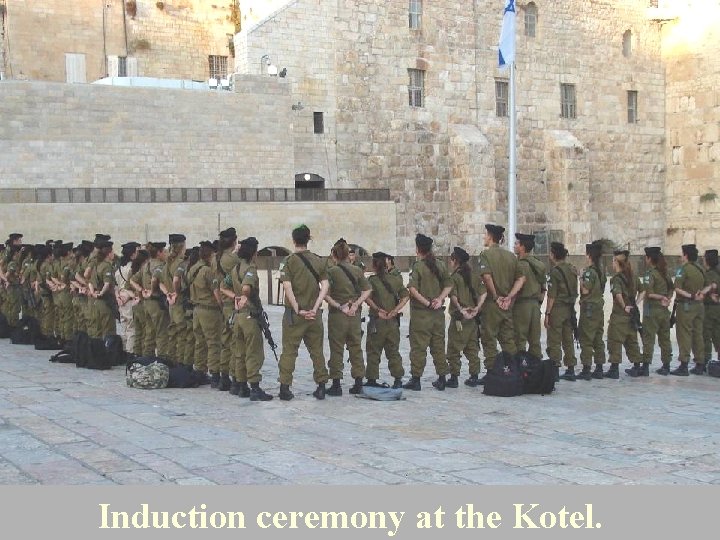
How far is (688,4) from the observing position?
3741cm

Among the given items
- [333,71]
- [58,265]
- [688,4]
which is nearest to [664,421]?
[58,265]

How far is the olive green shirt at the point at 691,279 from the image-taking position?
12.3 m

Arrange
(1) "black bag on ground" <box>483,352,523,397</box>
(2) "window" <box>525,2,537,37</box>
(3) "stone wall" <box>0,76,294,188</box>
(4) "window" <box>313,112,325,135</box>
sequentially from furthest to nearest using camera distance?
(2) "window" <box>525,2,537,37</box>
(4) "window" <box>313,112,325,135</box>
(3) "stone wall" <box>0,76,294,188</box>
(1) "black bag on ground" <box>483,352,523,397</box>

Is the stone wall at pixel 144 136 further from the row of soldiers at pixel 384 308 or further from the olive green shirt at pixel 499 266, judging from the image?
the olive green shirt at pixel 499 266

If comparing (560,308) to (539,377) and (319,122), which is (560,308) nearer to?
(539,377)

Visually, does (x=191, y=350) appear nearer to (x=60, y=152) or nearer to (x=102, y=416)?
(x=102, y=416)

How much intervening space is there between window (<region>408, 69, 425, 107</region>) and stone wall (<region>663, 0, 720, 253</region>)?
11138mm

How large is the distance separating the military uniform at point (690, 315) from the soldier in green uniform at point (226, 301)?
5.45 metres

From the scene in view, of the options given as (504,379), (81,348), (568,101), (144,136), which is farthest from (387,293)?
(568,101)

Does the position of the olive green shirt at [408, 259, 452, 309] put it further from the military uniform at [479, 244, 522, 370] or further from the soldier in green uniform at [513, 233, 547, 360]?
the soldier in green uniform at [513, 233, 547, 360]

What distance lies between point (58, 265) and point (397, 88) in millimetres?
19594

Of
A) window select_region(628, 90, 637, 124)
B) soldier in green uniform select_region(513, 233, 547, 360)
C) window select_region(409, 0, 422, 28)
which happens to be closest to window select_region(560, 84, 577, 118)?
window select_region(628, 90, 637, 124)

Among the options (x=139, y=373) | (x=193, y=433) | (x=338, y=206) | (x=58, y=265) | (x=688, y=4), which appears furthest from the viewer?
(x=688, y=4)

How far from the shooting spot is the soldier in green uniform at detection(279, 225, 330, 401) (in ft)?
32.8
